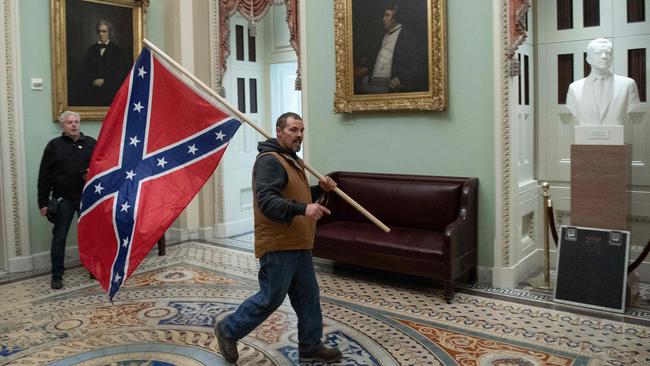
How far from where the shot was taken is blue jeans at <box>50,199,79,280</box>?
18.3ft

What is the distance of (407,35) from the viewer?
225 inches

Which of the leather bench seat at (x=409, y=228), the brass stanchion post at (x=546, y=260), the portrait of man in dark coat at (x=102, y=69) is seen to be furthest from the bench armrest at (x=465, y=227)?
the portrait of man in dark coat at (x=102, y=69)

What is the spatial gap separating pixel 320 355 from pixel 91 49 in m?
4.66

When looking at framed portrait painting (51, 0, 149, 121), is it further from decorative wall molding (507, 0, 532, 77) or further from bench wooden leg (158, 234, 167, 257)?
decorative wall molding (507, 0, 532, 77)

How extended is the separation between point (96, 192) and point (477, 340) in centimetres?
259

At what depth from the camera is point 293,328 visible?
4.26m

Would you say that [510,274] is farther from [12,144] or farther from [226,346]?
[12,144]

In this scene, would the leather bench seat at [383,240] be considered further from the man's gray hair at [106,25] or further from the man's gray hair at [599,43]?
the man's gray hair at [106,25]

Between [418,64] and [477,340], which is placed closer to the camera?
[477,340]

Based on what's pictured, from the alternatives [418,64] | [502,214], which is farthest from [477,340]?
[418,64]

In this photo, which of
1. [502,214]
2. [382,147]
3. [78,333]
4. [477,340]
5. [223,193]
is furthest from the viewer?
[223,193]

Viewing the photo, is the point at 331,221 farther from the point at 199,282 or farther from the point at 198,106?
the point at 198,106

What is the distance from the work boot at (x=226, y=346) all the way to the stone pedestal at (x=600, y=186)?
3.02 m

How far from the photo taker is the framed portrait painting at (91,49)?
6344 millimetres
